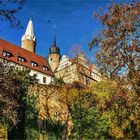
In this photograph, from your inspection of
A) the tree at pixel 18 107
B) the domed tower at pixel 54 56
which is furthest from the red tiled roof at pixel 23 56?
the tree at pixel 18 107

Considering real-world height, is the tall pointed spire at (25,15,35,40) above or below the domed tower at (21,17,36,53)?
above

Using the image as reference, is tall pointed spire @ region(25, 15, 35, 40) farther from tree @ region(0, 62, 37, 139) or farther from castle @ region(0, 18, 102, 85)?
tree @ region(0, 62, 37, 139)

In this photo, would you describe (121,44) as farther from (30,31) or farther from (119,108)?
(30,31)

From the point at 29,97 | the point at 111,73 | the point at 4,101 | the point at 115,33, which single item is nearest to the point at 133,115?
the point at 111,73

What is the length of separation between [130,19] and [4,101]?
339 inches

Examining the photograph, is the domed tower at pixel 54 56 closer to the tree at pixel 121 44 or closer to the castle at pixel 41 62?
the castle at pixel 41 62

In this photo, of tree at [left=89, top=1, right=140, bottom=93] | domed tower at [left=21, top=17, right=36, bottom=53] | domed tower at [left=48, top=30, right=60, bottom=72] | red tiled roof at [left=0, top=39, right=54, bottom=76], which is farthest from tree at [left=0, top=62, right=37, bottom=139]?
domed tower at [left=21, top=17, right=36, bottom=53]

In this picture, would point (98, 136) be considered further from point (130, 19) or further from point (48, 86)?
point (130, 19)

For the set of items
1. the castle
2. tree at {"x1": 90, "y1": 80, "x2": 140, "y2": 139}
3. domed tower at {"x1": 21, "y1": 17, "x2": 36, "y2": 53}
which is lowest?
tree at {"x1": 90, "y1": 80, "x2": 140, "y2": 139}

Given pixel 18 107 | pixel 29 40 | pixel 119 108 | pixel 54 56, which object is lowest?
pixel 119 108

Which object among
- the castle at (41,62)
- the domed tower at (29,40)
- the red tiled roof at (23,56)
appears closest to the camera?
the castle at (41,62)

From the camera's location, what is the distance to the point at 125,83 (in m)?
17.8

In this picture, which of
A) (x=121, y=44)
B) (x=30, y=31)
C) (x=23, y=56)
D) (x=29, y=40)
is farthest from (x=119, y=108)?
(x=30, y=31)

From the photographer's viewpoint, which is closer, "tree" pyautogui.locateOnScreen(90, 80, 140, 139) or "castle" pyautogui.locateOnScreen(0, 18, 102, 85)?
"tree" pyautogui.locateOnScreen(90, 80, 140, 139)
